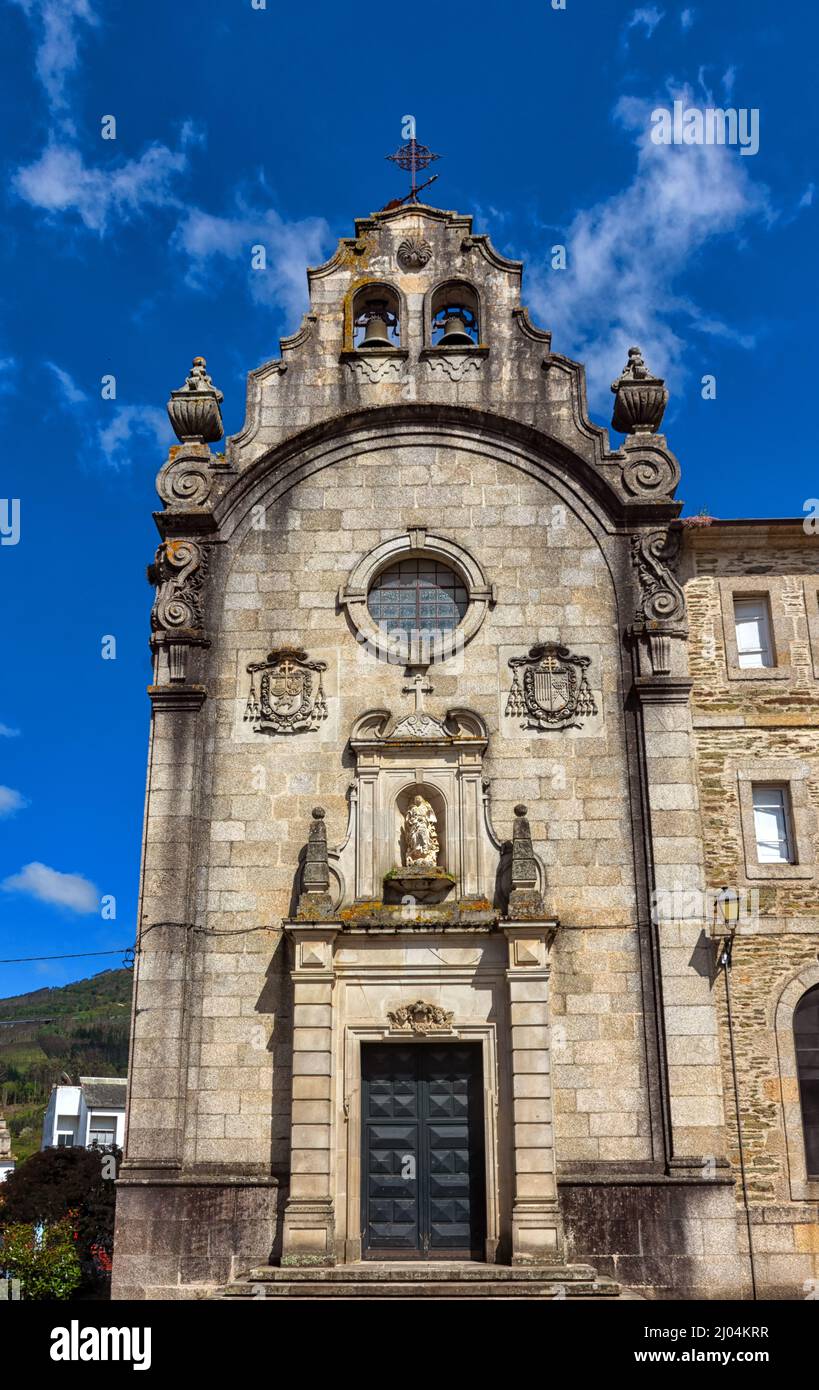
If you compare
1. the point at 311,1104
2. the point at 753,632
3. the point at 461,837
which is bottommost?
the point at 311,1104

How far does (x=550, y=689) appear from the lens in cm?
1792

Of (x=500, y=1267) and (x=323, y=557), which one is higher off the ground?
(x=323, y=557)

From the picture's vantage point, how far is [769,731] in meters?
18.5

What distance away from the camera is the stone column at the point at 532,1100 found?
597 inches

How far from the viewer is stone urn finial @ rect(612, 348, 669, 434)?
1919cm

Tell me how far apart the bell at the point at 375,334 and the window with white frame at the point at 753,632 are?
21.9 ft

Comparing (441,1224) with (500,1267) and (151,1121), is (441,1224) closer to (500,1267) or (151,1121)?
(500,1267)

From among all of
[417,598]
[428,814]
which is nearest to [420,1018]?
[428,814]

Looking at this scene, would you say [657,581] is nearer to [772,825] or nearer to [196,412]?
[772,825]

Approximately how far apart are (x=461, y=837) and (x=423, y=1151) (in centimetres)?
396

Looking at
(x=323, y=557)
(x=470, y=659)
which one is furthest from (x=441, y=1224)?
(x=323, y=557)

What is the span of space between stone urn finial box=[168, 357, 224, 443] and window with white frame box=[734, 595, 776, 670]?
822 cm
